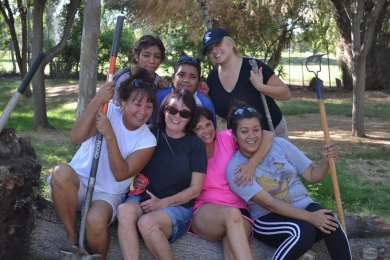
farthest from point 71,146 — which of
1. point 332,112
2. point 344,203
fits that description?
point 332,112

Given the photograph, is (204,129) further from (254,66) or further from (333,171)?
(333,171)

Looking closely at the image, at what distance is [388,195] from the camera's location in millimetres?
6277

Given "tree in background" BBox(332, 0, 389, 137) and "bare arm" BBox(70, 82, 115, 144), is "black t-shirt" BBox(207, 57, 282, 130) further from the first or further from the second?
"tree in background" BBox(332, 0, 389, 137)

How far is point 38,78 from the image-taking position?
35.3 ft

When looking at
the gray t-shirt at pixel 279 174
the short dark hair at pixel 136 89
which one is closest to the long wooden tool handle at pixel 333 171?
the gray t-shirt at pixel 279 174

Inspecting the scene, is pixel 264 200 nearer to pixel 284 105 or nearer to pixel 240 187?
pixel 240 187

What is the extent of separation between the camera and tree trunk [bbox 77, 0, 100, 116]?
26.9 ft

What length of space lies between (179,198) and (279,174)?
0.70 metres

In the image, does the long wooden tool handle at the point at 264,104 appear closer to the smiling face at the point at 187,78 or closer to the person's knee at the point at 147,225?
the smiling face at the point at 187,78

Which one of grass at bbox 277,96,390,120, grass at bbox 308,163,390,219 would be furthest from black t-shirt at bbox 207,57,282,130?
grass at bbox 277,96,390,120

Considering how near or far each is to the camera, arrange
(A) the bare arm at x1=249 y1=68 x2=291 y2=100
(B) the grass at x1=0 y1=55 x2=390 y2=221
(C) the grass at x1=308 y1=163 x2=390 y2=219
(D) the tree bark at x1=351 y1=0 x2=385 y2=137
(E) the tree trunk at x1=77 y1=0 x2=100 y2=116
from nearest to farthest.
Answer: (A) the bare arm at x1=249 y1=68 x2=291 y2=100 < (C) the grass at x1=308 y1=163 x2=390 y2=219 < (B) the grass at x1=0 y1=55 x2=390 y2=221 < (E) the tree trunk at x1=77 y1=0 x2=100 y2=116 < (D) the tree bark at x1=351 y1=0 x2=385 y2=137

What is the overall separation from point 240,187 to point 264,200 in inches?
6.5

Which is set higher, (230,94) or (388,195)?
(230,94)

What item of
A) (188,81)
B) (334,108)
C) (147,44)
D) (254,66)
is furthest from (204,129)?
(334,108)
